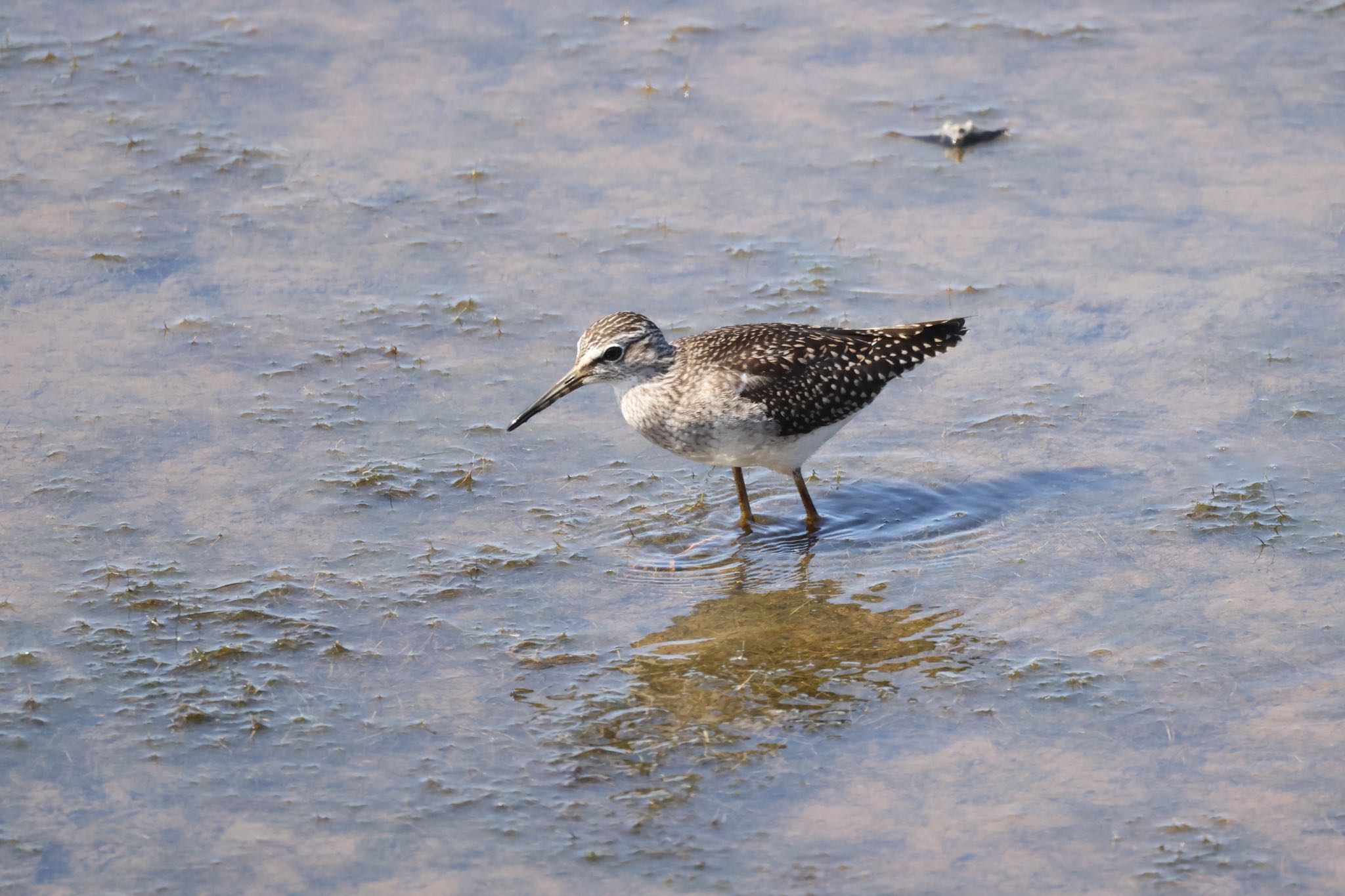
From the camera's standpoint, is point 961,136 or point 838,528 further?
point 961,136

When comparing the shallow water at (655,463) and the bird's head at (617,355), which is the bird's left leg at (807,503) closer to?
the shallow water at (655,463)

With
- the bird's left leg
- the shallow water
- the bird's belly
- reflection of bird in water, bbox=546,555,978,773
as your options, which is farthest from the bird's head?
reflection of bird in water, bbox=546,555,978,773

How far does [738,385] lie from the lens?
332 inches

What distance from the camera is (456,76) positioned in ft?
44.0

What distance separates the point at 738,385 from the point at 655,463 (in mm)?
1164

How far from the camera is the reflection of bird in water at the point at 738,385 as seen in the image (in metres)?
8.40

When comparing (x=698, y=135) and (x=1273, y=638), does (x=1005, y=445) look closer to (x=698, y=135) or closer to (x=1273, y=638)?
(x=1273, y=638)

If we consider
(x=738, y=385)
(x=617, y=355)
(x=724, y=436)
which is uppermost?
(x=617, y=355)

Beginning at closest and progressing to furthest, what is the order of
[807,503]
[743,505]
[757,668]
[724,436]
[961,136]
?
[757,668] → [724,436] → [807,503] → [743,505] → [961,136]

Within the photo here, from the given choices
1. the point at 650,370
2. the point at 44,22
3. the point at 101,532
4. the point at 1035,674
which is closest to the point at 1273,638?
the point at 1035,674

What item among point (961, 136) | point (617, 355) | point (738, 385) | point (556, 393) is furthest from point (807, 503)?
point (961, 136)

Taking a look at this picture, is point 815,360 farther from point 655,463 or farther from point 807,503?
point 655,463

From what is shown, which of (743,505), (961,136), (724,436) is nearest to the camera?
(724,436)

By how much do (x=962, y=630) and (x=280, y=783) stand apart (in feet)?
10.8
